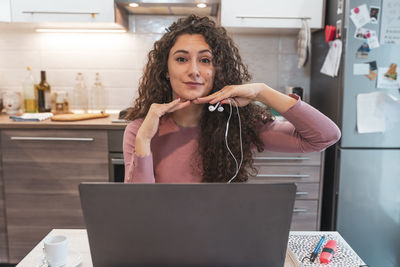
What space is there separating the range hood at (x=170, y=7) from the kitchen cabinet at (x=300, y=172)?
995 millimetres

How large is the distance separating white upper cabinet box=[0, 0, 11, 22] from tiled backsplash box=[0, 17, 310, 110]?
38cm

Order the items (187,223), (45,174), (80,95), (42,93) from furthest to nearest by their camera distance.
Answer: (80,95) → (42,93) → (45,174) → (187,223)

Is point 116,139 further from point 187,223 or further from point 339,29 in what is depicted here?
point 187,223

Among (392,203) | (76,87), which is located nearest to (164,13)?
(76,87)

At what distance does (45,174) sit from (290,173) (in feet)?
4.91

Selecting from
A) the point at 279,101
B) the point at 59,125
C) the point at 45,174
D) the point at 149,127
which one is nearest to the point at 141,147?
the point at 149,127

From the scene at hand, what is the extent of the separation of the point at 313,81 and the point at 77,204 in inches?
70.1

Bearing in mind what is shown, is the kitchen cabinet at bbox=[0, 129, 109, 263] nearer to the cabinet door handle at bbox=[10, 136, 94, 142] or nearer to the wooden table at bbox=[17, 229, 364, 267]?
the cabinet door handle at bbox=[10, 136, 94, 142]

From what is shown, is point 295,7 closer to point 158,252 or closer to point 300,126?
point 300,126

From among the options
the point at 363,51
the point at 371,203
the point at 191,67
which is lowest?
the point at 371,203

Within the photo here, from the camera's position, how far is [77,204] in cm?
231

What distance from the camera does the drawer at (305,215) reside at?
2.33m

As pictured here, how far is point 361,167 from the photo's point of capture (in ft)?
7.16

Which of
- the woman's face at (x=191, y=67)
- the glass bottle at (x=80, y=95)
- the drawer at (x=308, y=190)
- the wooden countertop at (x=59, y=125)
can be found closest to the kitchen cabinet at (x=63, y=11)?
the glass bottle at (x=80, y=95)
